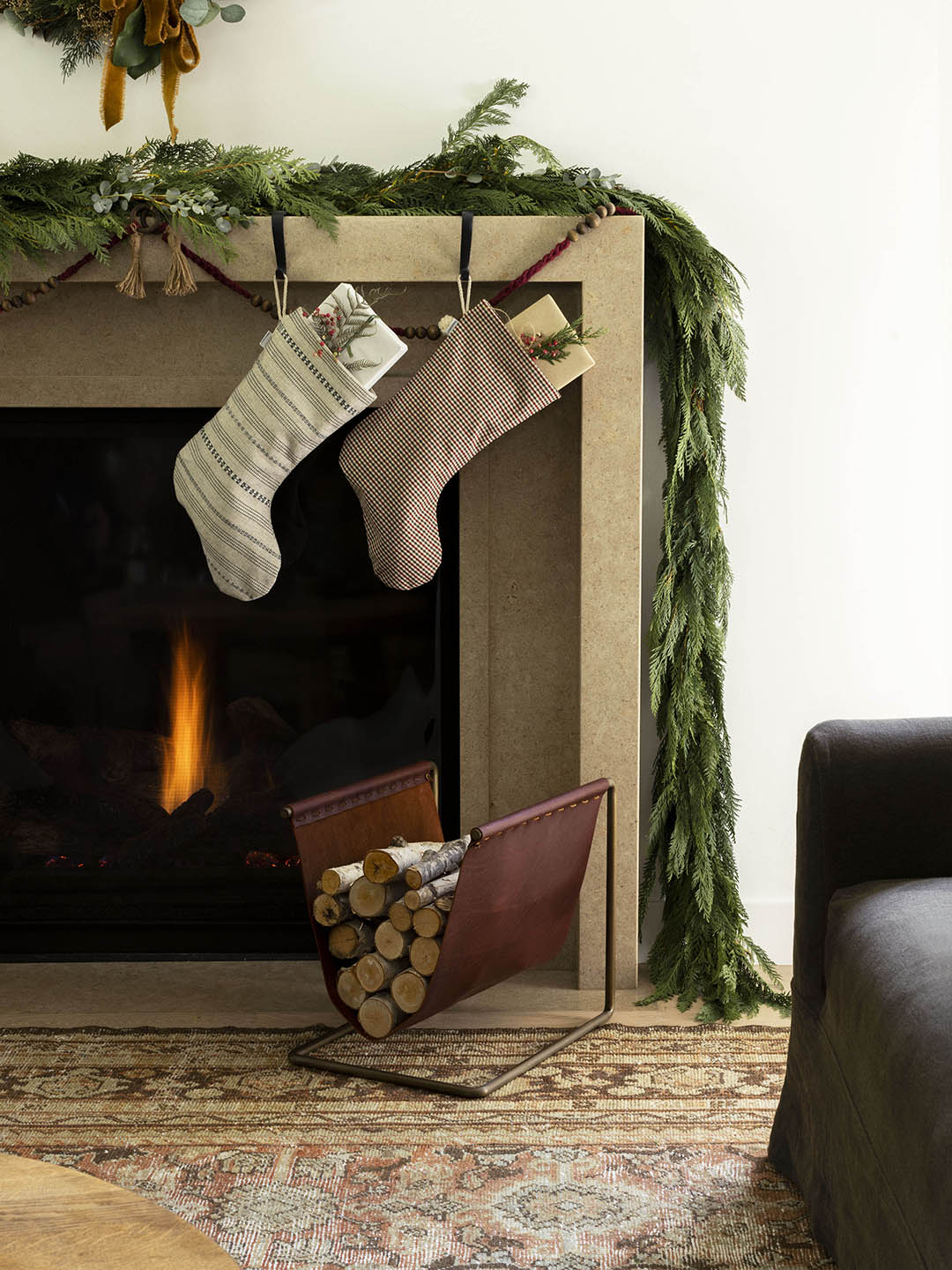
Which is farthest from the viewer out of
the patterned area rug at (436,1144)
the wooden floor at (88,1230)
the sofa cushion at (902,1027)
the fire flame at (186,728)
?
the fire flame at (186,728)

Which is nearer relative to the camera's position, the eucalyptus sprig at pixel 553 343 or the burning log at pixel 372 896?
the burning log at pixel 372 896

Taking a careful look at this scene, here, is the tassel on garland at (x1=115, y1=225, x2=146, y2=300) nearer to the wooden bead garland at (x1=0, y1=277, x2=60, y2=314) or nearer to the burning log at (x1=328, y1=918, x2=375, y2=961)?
the wooden bead garland at (x1=0, y1=277, x2=60, y2=314)

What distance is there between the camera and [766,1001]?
89.4 inches

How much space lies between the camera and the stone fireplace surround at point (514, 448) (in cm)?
219

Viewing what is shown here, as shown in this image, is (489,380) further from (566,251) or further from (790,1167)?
(790,1167)

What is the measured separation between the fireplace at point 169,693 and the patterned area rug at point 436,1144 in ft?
1.35

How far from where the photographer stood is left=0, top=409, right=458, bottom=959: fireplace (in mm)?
2412

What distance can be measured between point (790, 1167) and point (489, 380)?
136 centimetres

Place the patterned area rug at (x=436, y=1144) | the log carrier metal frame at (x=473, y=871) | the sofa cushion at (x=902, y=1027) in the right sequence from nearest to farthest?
the sofa cushion at (x=902, y=1027)
the patterned area rug at (x=436, y=1144)
the log carrier metal frame at (x=473, y=871)

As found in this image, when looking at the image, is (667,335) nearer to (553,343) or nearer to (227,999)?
(553,343)

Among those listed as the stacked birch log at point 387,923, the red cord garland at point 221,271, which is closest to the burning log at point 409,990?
the stacked birch log at point 387,923

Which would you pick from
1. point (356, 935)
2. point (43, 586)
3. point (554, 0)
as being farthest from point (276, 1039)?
point (554, 0)

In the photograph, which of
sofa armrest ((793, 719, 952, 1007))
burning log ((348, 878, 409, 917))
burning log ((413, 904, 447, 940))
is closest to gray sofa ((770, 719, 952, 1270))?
sofa armrest ((793, 719, 952, 1007))

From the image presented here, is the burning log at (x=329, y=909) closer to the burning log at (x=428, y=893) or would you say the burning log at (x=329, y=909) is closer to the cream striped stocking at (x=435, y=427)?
the burning log at (x=428, y=893)
